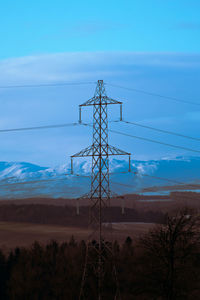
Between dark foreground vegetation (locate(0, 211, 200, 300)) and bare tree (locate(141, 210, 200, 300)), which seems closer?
bare tree (locate(141, 210, 200, 300))

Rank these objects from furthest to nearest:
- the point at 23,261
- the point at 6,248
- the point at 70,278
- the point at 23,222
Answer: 1. the point at 23,222
2. the point at 6,248
3. the point at 23,261
4. the point at 70,278

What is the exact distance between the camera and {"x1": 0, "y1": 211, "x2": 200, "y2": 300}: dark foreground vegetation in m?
42.3

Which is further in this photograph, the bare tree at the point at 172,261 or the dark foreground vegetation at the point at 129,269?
the dark foreground vegetation at the point at 129,269

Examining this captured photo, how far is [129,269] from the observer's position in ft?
222

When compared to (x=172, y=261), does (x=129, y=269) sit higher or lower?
lower

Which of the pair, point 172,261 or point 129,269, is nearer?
point 172,261

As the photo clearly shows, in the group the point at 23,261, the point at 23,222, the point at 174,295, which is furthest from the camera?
the point at 23,222

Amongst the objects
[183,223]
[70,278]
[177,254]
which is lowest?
[70,278]

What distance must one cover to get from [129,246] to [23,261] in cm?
2203

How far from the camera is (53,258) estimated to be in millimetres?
97562

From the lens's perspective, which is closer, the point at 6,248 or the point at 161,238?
the point at 161,238

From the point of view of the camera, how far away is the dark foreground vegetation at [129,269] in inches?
1667

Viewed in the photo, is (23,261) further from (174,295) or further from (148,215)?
(148,215)

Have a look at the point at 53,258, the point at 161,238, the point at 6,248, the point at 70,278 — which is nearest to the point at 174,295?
the point at 161,238
